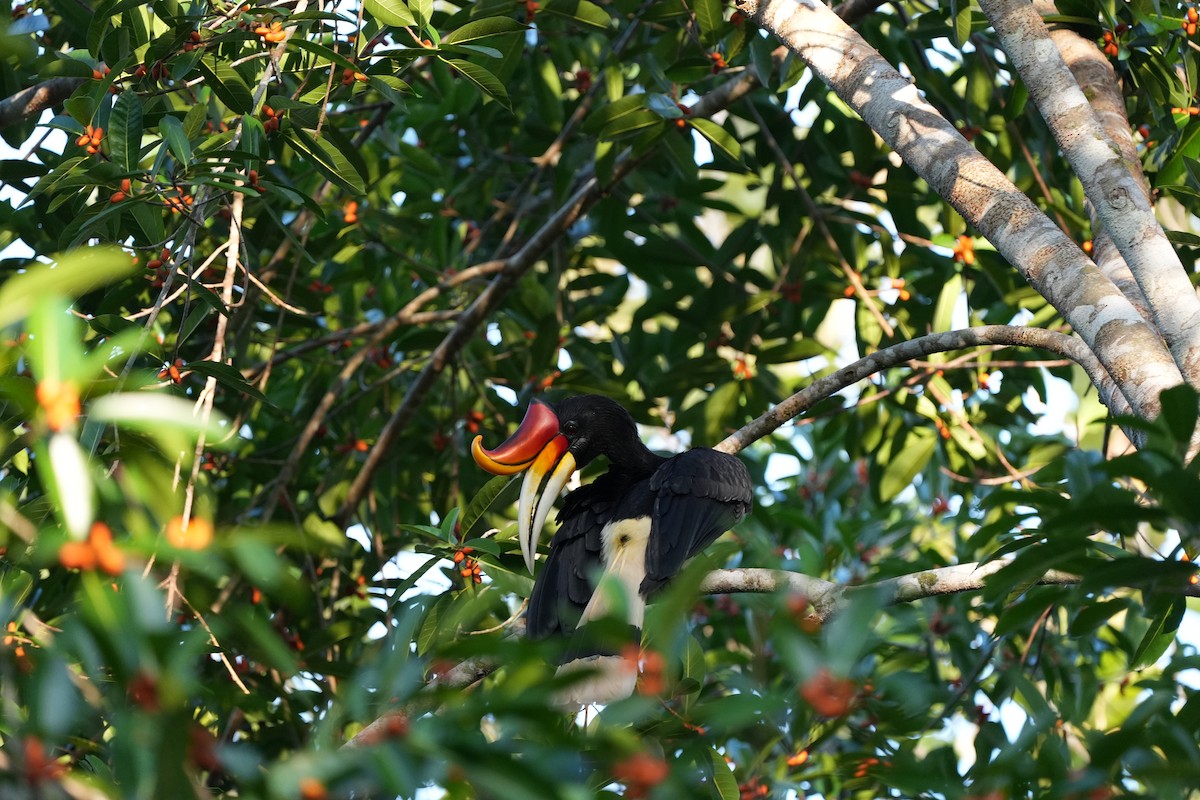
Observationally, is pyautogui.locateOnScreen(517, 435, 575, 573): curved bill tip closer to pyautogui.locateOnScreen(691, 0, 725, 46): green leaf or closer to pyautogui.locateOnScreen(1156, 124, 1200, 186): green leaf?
pyautogui.locateOnScreen(691, 0, 725, 46): green leaf

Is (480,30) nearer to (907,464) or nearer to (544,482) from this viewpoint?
(544,482)

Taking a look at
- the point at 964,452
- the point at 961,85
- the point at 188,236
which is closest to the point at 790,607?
the point at 188,236

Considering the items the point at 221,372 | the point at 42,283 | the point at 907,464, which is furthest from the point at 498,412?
the point at 42,283

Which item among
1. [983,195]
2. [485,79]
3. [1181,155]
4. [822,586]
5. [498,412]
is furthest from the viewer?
[498,412]

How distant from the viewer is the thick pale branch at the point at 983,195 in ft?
6.35

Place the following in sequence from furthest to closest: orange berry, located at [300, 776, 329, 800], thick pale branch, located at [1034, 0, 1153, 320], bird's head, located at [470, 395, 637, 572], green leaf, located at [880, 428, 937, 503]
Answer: green leaf, located at [880, 428, 937, 503] → bird's head, located at [470, 395, 637, 572] → thick pale branch, located at [1034, 0, 1153, 320] → orange berry, located at [300, 776, 329, 800]

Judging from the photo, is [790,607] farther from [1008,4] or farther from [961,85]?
[961,85]

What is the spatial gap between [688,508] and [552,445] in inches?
17.7

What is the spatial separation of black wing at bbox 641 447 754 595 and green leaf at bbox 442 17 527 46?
110cm

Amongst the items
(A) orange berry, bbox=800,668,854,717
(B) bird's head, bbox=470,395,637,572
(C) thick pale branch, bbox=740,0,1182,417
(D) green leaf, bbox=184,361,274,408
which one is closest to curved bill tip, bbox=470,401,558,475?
(B) bird's head, bbox=470,395,637,572

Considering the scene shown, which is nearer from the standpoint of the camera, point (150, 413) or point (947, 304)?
point (150, 413)

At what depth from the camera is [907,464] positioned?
3877 mm

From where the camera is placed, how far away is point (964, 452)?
3.89 meters

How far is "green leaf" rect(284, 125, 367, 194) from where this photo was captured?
262 centimetres
